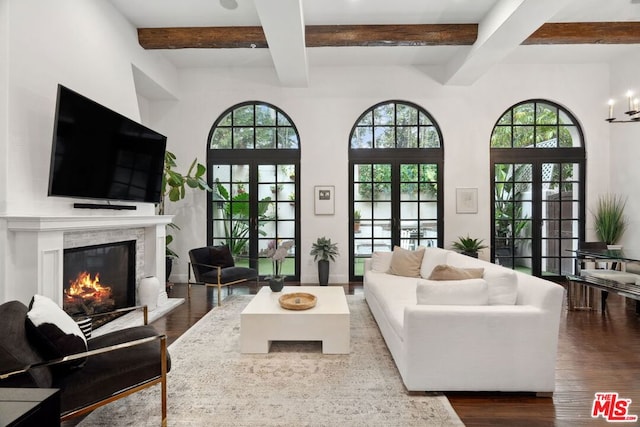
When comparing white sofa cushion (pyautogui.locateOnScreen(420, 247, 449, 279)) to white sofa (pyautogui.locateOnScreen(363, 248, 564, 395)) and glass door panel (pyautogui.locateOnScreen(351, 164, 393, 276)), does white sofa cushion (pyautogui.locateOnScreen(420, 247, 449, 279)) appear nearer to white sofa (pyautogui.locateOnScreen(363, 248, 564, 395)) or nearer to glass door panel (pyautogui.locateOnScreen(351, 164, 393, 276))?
glass door panel (pyautogui.locateOnScreen(351, 164, 393, 276))

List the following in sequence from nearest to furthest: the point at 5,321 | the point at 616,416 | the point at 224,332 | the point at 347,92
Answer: the point at 5,321 < the point at 616,416 < the point at 224,332 < the point at 347,92

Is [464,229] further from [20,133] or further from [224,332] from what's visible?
[20,133]

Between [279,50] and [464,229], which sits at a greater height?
[279,50]

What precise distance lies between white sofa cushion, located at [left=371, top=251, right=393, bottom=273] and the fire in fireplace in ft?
10.6

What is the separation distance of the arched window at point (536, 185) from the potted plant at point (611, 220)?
0.96ft

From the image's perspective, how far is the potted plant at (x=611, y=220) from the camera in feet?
19.1

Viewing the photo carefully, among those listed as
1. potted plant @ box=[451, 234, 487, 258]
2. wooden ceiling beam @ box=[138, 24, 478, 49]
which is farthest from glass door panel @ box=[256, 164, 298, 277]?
potted plant @ box=[451, 234, 487, 258]

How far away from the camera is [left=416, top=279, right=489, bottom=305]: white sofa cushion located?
2512 mm

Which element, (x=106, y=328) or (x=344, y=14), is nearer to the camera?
(x=106, y=328)

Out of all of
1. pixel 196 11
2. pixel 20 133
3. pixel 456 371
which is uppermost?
pixel 196 11

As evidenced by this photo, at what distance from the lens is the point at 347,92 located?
6.20 meters

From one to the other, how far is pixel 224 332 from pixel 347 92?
4.59 metres

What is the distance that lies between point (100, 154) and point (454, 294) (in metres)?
3.67

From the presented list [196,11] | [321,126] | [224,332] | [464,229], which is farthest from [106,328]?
[464,229]
